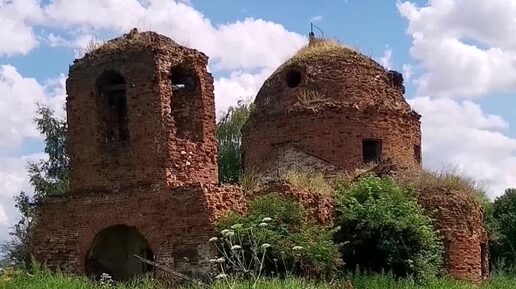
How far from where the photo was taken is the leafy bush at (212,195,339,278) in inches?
552

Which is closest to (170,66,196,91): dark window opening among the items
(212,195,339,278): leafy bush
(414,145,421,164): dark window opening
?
(212,195,339,278): leafy bush

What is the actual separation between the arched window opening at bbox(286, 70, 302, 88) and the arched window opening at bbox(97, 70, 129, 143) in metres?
6.61

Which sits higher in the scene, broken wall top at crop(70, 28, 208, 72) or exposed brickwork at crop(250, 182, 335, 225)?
broken wall top at crop(70, 28, 208, 72)

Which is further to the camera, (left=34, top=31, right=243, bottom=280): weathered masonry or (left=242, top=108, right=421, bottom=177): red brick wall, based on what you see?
(left=242, top=108, right=421, bottom=177): red brick wall

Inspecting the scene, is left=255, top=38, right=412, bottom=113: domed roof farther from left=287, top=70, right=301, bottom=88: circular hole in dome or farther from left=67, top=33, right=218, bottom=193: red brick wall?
left=67, top=33, right=218, bottom=193: red brick wall

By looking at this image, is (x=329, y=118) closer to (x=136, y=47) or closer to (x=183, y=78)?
(x=183, y=78)

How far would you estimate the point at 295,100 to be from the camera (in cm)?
2192

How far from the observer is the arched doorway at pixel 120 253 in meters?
Result: 16.0

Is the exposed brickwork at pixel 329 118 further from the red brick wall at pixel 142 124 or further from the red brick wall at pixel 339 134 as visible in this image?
the red brick wall at pixel 142 124

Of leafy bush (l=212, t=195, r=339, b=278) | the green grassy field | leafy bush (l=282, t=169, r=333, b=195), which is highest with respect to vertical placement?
leafy bush (l=282, t=169, r=333, b=195)

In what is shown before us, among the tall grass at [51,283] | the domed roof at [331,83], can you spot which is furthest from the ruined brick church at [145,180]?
the domed roof at [331,83]

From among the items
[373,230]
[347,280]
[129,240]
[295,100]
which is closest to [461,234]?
[373,230]

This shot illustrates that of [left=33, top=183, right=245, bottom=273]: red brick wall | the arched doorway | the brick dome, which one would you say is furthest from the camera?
the brick dome

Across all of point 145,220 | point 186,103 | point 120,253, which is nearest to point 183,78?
point 186,103
